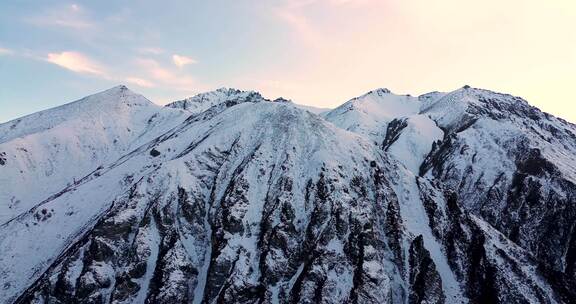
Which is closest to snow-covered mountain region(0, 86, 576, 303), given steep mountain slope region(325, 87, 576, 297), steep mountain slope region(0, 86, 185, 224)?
steep mountain slope region(325, 87, 576, 297)

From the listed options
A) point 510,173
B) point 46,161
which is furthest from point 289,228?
point 46,161

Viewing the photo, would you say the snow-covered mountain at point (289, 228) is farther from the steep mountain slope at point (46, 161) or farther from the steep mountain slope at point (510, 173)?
the steep mountain slope at point (46, 161)

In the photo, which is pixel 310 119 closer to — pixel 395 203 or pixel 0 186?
pixel 395 203

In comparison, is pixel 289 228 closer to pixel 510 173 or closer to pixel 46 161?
pixel 510 173

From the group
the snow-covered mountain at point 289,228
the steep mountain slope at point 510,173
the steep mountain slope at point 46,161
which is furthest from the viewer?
the steep mountain slope at point 46,161

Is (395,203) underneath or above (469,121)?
underneath

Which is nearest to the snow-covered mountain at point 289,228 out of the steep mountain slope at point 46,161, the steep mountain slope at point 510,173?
the steep mountain slope at point 510,173

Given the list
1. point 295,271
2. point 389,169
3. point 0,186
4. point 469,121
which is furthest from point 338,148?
point 0,186

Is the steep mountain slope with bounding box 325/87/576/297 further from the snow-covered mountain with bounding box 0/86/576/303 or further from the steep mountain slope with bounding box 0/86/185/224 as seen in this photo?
the steep mountain slope with bounding box 0/86/185/224
